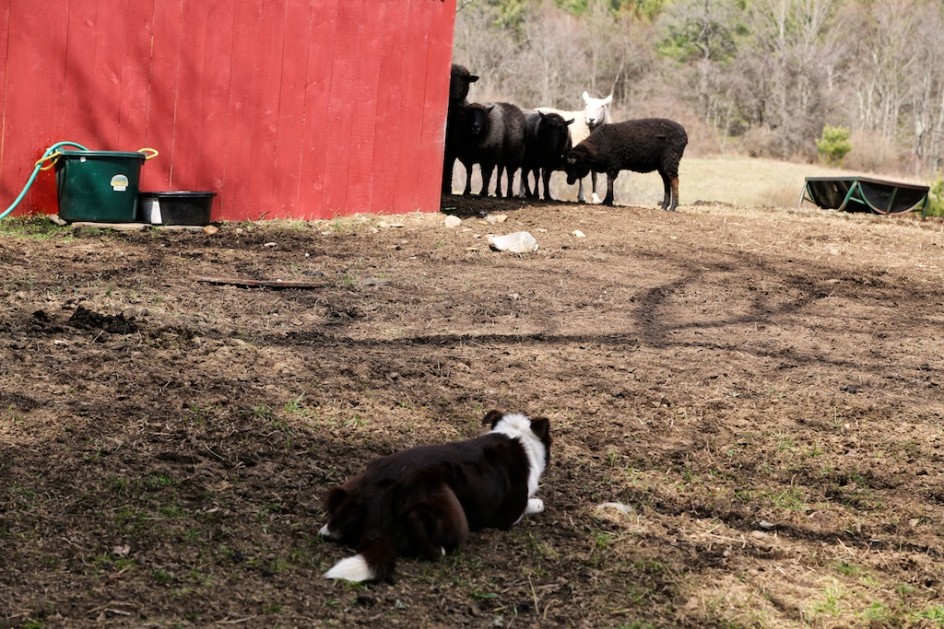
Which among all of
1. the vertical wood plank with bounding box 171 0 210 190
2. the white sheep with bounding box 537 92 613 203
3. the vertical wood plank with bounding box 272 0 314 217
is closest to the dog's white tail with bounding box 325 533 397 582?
the vertical wood plank with bounding box 171 0 210 190

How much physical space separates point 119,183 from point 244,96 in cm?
197

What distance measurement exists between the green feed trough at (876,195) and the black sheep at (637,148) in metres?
3.51

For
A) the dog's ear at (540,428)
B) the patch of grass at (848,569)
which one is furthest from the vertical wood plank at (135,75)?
the patch of grass at (848,569)

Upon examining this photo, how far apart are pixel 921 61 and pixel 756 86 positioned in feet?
31.0

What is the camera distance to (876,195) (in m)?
18.7

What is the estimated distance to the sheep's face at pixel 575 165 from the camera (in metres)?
16.6

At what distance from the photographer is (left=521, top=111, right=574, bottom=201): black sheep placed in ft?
57.6

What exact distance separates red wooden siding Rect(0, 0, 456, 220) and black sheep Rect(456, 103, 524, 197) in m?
2.73

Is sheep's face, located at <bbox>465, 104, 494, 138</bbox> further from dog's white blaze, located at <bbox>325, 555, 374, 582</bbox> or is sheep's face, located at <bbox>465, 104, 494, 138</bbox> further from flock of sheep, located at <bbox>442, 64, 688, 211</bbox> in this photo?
dog's white blaze, located at <bbox>325, 555, 374, 582</bbox>

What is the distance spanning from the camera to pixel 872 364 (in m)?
7.15

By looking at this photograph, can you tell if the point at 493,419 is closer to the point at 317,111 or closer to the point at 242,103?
the point at 242,103

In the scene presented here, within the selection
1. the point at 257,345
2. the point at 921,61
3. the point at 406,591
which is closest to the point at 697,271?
the point at 257,345

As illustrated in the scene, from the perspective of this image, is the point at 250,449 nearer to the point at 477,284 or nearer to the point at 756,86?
the point at 477,284

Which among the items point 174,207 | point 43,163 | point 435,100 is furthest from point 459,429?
point 435,100
